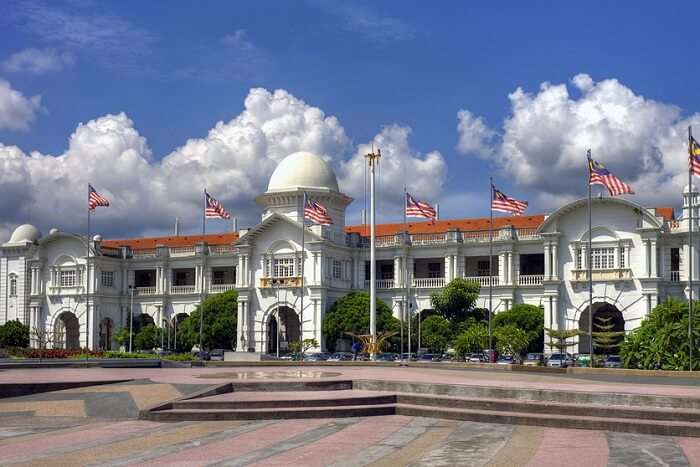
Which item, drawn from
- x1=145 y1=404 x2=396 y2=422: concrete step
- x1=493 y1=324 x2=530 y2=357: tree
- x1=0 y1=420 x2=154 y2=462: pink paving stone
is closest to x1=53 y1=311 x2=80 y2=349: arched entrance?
x1=493 y1=324 x2=530 y2=357: tree

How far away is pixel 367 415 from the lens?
21.6 m

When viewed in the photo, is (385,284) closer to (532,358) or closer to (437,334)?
(437,334)

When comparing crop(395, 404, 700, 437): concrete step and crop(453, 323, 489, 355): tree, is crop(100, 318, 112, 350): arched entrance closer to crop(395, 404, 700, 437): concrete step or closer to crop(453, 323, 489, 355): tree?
crop(453, 323, 489, 355): tree

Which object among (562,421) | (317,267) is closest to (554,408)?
(562,421)

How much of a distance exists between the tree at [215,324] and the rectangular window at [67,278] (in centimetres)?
1364

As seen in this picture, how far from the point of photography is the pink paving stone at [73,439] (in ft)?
54.0

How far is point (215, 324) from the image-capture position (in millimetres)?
74938

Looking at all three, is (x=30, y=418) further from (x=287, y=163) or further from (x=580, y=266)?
(x=287, y=163)

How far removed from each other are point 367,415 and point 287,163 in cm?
5872

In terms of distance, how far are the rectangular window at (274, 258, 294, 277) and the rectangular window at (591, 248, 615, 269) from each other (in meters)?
22.9

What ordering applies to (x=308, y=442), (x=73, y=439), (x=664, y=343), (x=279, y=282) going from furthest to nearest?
(x=279, y=282) < (x=664, y=343) < (x=73, y=439) < (x=308, y=442)

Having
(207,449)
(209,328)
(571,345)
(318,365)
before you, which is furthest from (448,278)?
(207,449)

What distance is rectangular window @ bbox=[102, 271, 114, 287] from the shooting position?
8381 cm

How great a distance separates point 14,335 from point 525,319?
4343 centimetres
